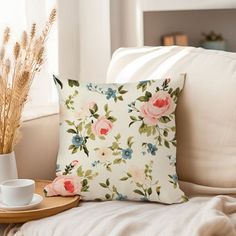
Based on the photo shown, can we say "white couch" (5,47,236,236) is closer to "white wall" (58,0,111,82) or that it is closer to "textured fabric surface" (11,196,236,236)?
"textured fabric surface" (11,196,236,236)

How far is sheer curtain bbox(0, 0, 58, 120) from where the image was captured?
226 cm

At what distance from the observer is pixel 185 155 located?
5.54 feet

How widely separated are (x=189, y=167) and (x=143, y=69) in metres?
0.36

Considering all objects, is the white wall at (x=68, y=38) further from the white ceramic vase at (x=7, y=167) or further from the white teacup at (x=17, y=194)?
the white teacup at (x=17, y=194)

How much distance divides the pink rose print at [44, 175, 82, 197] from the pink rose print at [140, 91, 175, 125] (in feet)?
0.86

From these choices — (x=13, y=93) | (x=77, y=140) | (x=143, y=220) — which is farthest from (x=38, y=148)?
(x=143, y=220)

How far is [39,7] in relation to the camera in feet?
7.82

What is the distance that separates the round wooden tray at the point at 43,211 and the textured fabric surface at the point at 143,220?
21mm

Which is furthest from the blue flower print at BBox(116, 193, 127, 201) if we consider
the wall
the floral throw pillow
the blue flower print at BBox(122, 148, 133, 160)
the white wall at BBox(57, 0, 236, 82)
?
the wall

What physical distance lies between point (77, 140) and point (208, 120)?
1.26 feet

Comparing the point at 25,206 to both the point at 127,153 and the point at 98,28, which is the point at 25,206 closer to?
the point at 127,153

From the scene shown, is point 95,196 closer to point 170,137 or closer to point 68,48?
point 170,137

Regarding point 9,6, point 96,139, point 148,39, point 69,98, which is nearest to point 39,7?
point 9,6

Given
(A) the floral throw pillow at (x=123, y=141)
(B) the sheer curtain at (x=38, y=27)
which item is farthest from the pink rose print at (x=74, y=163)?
(B) the sheer curtain at (x=38, y=27)
